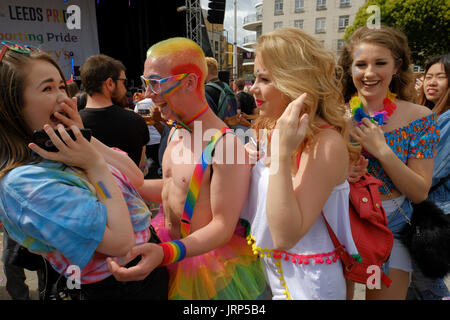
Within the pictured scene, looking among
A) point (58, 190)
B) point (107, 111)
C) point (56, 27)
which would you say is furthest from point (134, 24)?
point (58, 190)

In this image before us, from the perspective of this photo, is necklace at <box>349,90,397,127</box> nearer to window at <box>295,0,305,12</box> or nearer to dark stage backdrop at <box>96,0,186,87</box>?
dark stage backdrop at <box>96,0,186,87</box>

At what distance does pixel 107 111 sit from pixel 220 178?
2.06 meters

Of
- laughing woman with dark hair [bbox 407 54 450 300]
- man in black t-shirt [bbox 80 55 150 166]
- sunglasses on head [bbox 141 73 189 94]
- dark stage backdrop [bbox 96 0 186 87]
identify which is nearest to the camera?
sunglasses on head [bbox 141 73 189 94]

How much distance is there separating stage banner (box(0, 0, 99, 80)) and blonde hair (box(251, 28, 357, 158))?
21.8ft

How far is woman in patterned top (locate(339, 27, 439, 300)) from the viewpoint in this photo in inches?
63.7

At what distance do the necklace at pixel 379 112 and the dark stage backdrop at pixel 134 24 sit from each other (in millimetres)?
7059

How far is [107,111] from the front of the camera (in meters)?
2.95

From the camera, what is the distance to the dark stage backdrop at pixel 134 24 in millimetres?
7582

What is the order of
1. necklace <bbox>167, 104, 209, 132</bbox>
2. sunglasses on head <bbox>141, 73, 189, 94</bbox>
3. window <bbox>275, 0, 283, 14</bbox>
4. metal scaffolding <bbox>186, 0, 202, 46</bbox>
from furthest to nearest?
1. window <bbox>275, 0, 283, 14</bbox>
2. metal scaffolding <bbox>186, 0, 202, 46</bbox>
3. necklace <bbox>167, 104, 209, 132</bbox>
4. sunglasses on head <bbox>141, 73, 189, 94</bbox>

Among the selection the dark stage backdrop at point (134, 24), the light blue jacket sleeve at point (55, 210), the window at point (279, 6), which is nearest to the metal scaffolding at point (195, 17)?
the dark stage backdrop at point (134, 24)

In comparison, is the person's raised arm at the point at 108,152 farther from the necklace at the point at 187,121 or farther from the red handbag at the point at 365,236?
the red handbag at the point at 365,236

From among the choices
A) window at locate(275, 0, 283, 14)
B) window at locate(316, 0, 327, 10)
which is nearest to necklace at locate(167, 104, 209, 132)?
window at locate(275, 0, 283, 14)
